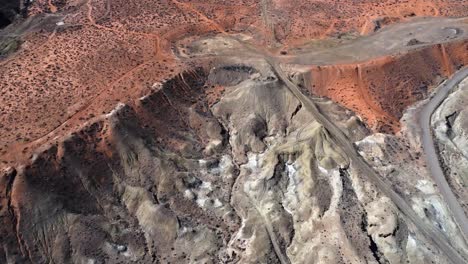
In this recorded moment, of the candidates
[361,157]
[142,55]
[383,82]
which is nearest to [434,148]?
[361,157]

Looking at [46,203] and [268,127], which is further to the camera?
[268,127]

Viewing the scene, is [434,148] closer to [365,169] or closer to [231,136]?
[365,169]

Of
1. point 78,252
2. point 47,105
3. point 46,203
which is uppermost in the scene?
point 47,105

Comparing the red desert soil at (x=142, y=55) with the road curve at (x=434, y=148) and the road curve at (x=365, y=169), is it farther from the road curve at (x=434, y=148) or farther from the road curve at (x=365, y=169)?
the road curve at (x=365, y=169)

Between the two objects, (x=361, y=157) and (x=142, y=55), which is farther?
(x=142, y=55)

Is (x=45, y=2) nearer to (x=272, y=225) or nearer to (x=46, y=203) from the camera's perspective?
(x=46, y=203)

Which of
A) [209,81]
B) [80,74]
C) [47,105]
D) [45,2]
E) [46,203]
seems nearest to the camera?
[46,203]

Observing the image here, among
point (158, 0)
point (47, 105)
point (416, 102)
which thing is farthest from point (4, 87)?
point (416, 102)
